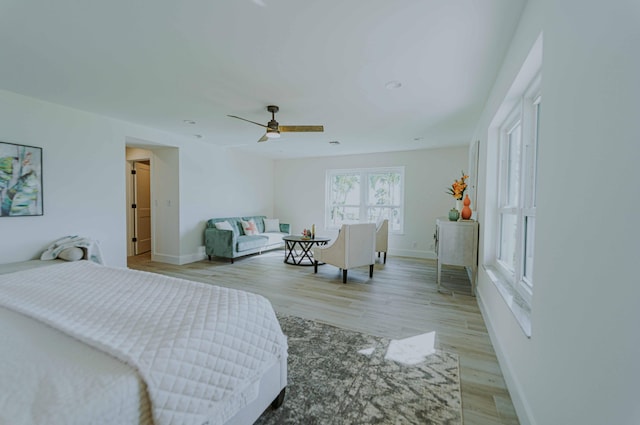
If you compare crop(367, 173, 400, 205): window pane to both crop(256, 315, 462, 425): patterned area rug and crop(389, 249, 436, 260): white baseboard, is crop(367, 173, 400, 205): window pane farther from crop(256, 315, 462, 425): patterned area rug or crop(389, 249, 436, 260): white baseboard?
crop(256, 315, 462, 425): patterned area rug

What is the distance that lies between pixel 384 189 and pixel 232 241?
3.74 m

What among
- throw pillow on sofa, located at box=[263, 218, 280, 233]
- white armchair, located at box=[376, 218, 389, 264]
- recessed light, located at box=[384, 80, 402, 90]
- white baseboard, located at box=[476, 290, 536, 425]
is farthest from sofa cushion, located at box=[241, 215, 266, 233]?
white baseboard, located at box=[476, 290, 536, 425]

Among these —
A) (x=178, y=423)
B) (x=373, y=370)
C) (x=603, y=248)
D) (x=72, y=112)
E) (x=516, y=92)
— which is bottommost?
(x=373, y=370)

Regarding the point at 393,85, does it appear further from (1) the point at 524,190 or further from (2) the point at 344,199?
(2) the point at 344,199

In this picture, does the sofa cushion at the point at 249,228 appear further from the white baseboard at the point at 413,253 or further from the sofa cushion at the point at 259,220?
the white baseboard at the point at 413,253

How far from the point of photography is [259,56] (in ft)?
7.48

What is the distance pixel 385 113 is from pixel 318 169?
3.69 meters

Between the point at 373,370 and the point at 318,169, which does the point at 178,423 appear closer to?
the point at 373,370

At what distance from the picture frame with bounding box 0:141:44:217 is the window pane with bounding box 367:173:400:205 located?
584 centimetres

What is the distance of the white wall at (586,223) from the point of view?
695 millimetres

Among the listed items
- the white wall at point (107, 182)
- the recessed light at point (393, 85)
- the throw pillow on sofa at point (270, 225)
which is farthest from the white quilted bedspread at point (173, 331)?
the throw pillow on sofa at point (270, 225)

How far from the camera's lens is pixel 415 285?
401 cm

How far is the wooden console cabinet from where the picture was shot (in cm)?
345

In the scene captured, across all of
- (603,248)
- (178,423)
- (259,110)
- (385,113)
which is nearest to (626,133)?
(603,248)
